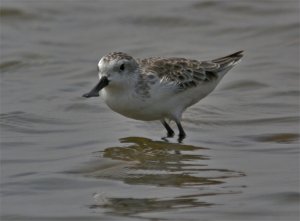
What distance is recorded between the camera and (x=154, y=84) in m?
9.59

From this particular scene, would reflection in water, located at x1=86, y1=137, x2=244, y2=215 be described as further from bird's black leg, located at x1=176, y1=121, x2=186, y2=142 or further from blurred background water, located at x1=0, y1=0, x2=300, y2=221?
bird's black leg, located at x1=176, y1=121, x2=186, y2=142

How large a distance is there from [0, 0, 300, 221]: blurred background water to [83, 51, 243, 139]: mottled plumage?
38cm

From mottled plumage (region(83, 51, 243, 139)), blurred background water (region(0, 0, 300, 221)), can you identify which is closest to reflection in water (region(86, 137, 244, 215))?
blurred background water (region(0, 0, 300, 221))

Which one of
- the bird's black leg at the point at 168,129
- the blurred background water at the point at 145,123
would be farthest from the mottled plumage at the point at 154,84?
the blurred background water at the point at 145,123

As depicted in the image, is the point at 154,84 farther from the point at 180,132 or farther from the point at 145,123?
the point at 145,123

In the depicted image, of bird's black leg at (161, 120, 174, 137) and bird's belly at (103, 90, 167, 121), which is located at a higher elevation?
bird's belly at (103, 90, 167, 121)

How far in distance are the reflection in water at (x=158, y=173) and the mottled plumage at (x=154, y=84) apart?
0.41 m

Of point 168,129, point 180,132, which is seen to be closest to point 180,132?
point 180,132

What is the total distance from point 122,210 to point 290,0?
31.5ft

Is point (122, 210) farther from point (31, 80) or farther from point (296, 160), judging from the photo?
point (31, 80)

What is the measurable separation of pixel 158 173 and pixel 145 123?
8.23 ft

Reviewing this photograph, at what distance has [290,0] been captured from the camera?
15.9 m

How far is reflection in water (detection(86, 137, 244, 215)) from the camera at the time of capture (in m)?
7.21

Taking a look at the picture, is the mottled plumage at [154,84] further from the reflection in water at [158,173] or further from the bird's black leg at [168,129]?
the reflection in water at [158,173]
